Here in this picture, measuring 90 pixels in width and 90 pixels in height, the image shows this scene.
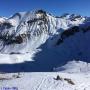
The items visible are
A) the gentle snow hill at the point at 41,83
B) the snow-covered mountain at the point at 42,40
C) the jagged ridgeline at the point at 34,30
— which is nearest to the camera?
the gentle snow hill at the point at 41,83

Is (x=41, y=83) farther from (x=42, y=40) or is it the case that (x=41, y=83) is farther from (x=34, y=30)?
(x=34, y=30)

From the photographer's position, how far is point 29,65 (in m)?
79.1

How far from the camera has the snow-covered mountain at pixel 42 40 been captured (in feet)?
283

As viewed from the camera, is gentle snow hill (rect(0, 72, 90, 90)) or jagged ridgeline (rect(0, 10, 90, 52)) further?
jagged ridgeline (rect(0, 10, 90, 52))

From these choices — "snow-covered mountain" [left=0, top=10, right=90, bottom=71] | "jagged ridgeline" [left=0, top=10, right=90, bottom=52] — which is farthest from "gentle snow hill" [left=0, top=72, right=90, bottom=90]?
"jagged ridgeline" [left=0, top=10, right=90, bottom=52]

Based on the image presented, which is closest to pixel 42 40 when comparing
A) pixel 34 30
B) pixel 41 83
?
pixel 34 30

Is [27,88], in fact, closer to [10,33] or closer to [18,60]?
[18,60]

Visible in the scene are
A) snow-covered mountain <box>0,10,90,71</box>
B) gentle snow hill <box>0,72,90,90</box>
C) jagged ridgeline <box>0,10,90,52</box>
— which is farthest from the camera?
jagged ridgeline <box>0,10,90,52</box>

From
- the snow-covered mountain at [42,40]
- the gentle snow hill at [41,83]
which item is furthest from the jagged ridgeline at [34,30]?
the gentle snow hill at [41,83]

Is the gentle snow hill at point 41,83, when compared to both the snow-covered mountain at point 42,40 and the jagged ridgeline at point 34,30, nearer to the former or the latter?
the snow-covered mountain at point 42,40

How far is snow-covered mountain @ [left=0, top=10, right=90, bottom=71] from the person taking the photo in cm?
8639

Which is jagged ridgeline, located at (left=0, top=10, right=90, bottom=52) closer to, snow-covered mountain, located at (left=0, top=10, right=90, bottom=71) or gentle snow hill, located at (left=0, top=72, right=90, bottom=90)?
snow-covered mountain, located at (left=0, top=10, right=90, bottom=71)

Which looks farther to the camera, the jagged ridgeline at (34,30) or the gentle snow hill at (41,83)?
the jagged ridgeline at (34,30)

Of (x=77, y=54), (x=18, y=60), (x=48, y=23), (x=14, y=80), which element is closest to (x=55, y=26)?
(x=48, y=23)
